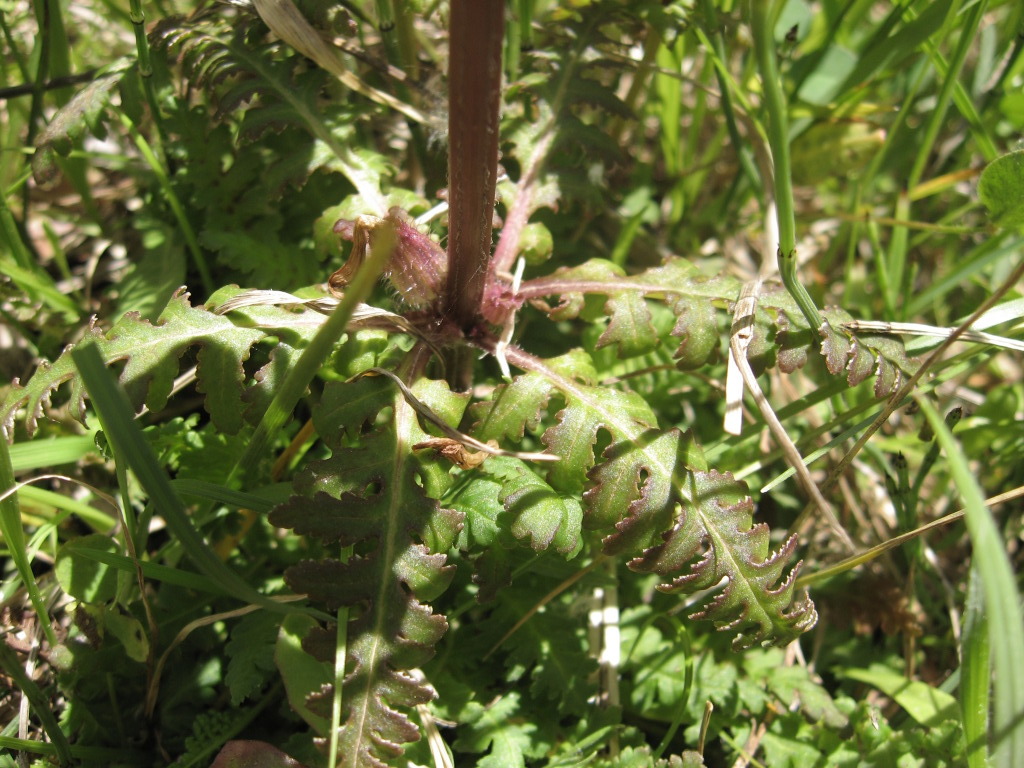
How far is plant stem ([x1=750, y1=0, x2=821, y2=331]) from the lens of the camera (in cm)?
170

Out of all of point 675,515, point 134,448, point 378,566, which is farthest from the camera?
point 675,515

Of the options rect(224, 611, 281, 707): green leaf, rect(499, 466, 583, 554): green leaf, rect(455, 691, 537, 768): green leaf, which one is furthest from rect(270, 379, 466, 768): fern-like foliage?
rect(455, 691, 537, 768): green leaf

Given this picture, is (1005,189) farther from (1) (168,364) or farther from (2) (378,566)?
(1) (168,364)

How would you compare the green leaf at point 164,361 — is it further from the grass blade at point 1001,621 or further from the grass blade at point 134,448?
the grass blade at point 1001,621

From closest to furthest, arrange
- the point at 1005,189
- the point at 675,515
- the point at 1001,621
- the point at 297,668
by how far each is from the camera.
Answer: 1. the point at 1001,621
2. the point at 675,515
3. the point at 297,668
4. the point at 1005,189

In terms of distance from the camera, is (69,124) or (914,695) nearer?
(69,124)

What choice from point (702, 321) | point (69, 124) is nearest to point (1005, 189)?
point (702, 321)

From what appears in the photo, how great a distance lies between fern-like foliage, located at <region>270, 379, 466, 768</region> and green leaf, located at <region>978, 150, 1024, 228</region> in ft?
5.66

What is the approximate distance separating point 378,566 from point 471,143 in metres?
0.95

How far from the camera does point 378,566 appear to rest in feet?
5.62

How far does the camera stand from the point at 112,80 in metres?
2.21

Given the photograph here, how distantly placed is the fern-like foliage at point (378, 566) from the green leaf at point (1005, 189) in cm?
172

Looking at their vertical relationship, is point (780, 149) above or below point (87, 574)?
above

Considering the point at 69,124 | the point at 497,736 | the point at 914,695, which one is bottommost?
the point at 497,736
